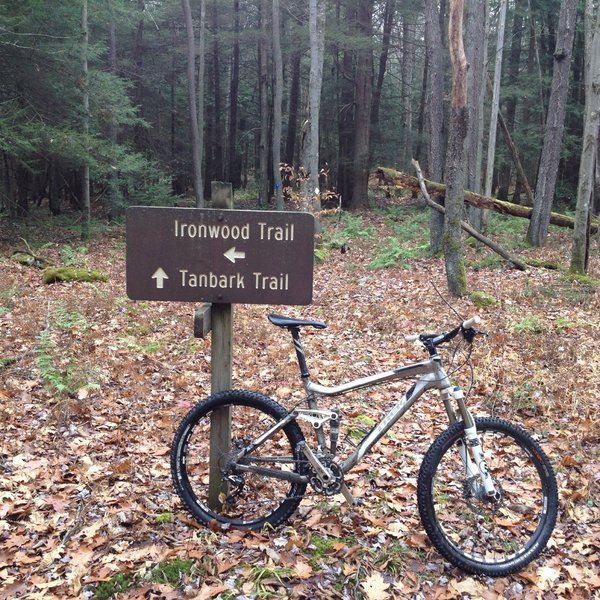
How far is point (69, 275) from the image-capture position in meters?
12.3

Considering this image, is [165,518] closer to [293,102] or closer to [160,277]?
[160,277]

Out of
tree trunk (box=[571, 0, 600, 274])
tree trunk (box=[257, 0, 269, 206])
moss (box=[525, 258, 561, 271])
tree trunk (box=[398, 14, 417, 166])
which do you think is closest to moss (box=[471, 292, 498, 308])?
tree trunk (box=[571, 0, 600, 274])

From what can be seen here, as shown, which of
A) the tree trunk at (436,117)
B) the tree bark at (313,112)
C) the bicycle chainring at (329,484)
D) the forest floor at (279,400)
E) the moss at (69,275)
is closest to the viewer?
the forest floor at (279,400)

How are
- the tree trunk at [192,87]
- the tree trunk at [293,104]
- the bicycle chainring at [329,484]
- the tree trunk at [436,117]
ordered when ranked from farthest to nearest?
the tree trunk at [293,104] → the tree trunk at [192,87] → the tree trunk at [436,117] → the bicycle chainring at [329,484]

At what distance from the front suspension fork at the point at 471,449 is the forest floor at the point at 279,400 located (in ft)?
1.89

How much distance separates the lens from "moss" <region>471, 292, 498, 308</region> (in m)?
10.0

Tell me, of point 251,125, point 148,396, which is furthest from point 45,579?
point 251,125

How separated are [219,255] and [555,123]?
14.9m

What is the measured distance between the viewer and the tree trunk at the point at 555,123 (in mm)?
14602

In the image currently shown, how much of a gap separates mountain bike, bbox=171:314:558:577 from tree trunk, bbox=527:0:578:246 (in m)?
14.0

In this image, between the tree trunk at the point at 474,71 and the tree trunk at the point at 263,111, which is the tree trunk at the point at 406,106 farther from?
the tree trunk at the point at 474,71

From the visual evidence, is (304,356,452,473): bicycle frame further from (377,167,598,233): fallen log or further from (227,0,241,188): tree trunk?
(227,0,241,188): tree trunk

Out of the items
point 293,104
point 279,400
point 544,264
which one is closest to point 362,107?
point 293,104

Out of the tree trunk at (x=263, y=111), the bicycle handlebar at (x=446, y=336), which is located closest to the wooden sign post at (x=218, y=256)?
the bicycle handlebar at (x=446, y=336)
